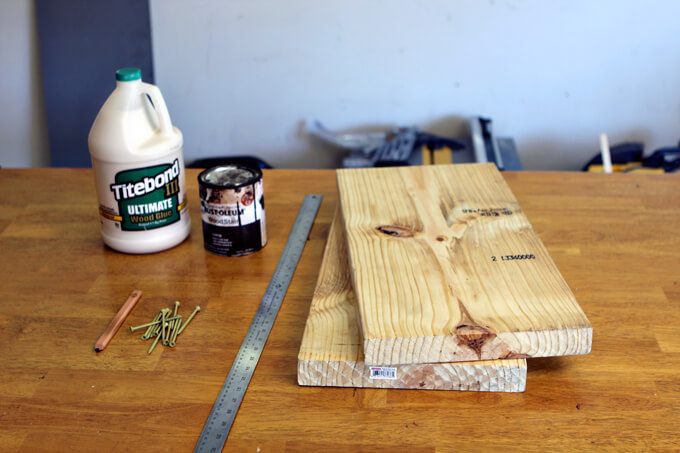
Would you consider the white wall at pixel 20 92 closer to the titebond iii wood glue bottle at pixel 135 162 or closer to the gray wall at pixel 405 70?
the gray wall at pixel 405 70

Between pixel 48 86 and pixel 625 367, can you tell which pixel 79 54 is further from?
pixel 625 367

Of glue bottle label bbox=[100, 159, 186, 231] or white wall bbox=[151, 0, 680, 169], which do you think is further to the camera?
white wall bbox=[151, 0, 680, 169]

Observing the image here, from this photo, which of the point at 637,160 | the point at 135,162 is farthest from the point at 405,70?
the point at 135,162

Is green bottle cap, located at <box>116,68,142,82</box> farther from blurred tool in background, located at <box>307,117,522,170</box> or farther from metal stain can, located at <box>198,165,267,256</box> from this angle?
blurred tool in background, located at <box>307,117,522,170</box>

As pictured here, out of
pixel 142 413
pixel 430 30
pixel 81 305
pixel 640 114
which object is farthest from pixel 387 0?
pixel 142 413

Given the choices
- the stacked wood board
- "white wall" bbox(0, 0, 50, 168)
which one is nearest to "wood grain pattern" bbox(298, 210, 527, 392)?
the stacked wood board

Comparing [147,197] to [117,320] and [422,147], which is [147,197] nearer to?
[117,320]

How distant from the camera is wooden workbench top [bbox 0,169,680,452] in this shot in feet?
2.15

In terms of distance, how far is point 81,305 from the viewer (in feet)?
2.88

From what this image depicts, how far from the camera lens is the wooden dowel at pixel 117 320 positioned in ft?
2.58

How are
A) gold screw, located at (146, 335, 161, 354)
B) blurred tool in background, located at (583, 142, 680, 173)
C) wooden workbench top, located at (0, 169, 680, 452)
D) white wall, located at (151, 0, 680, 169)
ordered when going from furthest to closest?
1. white wall, located at (151, 0, 680, 169)
2. blurred tool in background, located at (583, 142, 680, 173)
3. gold screw, located at (146, 335, 161, 354)
4. wooden workbench top, located at (0, 169, 680, 452)

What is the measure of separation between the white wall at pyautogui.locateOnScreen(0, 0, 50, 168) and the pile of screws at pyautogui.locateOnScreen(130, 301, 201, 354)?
7.01ft

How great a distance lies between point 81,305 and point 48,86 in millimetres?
1970

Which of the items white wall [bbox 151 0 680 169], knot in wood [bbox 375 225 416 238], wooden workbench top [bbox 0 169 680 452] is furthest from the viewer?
white wall [bbox 151 0 680 169]
